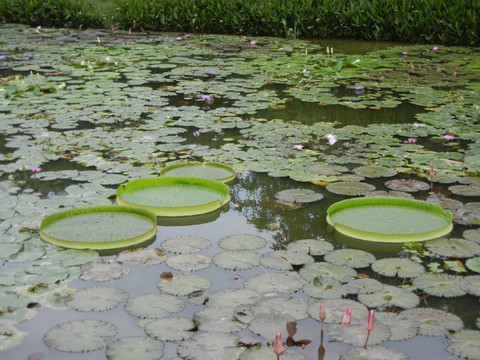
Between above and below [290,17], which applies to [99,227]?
below

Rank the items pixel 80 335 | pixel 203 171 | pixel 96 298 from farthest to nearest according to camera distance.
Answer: pixel 203 171 < pixel 96 298 < pixel 80 335

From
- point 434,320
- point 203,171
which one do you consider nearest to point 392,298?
point 434,320

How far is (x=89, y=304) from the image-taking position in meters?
2.25

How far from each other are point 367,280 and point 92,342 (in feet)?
3.42

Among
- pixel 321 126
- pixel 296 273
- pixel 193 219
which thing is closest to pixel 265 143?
pixel 321 126

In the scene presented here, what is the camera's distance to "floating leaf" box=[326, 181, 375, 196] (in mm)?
3340

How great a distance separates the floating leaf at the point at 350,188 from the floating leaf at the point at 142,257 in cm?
110

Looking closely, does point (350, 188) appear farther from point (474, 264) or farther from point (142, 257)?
point (142, 257)

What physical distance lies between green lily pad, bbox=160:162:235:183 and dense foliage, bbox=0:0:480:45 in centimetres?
604

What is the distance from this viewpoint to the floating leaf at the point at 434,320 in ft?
6.91

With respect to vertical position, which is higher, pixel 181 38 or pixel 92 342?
pixel 181 38

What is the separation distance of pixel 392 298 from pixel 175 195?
1.32 m

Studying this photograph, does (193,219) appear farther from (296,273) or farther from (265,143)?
(265,143)

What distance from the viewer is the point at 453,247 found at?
106 inches
